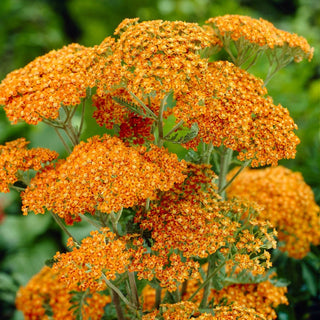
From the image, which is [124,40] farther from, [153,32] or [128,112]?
[128,112]

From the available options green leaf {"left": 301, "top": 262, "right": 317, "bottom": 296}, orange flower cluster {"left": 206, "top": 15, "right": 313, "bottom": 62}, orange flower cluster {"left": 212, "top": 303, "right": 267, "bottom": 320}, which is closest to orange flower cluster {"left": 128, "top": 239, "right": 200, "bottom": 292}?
orange flower cluster {"left": 212, "top": 303, "right": 267, "bottom": 320}

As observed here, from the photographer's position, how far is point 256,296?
1.38 m

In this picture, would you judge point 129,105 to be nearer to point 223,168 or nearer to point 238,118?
point 238,118

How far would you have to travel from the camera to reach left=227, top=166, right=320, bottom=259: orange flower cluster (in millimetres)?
1637

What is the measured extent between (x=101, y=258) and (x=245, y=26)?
748 mm

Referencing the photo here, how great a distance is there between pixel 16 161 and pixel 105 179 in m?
0.33

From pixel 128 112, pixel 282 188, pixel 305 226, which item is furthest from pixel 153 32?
pixel 305 226

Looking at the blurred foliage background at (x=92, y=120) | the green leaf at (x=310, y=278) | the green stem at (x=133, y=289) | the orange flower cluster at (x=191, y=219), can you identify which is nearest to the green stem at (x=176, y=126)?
the orange flower cluster at (x=191, y=219)

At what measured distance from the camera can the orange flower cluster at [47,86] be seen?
1.00 metres

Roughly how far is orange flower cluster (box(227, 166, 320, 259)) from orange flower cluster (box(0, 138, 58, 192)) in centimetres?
81

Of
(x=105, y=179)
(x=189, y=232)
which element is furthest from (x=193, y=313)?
(x=105, y=179)

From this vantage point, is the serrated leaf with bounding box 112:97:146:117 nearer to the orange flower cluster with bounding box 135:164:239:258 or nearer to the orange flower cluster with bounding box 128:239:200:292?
the orange flower cluster with bounding box 135:164:239:258

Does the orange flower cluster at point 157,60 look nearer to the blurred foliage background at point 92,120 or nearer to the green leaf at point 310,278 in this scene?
the blurred foliage background at point 92,120

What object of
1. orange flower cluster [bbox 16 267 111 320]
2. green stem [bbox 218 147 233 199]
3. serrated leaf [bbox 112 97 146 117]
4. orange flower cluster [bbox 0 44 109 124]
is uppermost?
orange flower cluster [bbox 0 44 109 124]
